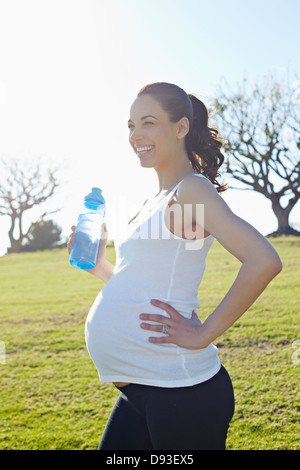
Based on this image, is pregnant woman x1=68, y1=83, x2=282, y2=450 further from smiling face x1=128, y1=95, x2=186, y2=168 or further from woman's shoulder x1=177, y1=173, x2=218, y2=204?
smiling face x1=128, y1=95, x2=186, y2=168

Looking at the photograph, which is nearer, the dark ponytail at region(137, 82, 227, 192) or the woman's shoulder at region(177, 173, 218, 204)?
the woman's shoulder at region(177, 173, 218, 204)

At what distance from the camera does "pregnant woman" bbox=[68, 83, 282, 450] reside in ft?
4.99

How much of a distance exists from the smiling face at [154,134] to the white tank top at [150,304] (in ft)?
0.87

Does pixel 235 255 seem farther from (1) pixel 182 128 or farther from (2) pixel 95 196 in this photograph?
(2) pixel 95 196

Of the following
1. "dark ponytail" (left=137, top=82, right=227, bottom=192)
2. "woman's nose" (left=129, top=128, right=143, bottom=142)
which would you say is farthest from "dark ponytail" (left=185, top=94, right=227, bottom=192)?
"woman's nose" (left=129, top=128, right=143, bottom=142)

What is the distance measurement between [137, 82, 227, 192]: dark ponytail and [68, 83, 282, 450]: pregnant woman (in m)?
0.26

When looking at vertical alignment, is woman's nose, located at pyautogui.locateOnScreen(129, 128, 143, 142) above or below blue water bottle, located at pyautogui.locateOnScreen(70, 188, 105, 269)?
above

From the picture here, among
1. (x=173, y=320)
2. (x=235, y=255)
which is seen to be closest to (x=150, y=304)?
(x=173, y=320)

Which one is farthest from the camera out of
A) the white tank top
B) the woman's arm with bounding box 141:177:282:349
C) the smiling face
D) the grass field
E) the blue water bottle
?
the grass field

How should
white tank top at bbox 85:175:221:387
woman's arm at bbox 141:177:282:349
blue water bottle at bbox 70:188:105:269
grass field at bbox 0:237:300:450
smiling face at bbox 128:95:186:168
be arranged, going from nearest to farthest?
woman's arm at bbox 141:177:282:349, white tank top at bbox 85:175:221:387, smiling face at bbox 128:95:186:168, blue water bottle at bbox 70:188:105:269, grass field at bbox 0:237:300:450

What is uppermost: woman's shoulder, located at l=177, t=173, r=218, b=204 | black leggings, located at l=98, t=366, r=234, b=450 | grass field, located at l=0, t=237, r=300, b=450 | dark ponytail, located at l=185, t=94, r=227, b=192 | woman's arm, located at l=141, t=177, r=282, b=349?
dark ponytail, located at l=185, t=94, r=227, b=192

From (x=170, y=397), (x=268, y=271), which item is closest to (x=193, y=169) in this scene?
(x=268, y=271)

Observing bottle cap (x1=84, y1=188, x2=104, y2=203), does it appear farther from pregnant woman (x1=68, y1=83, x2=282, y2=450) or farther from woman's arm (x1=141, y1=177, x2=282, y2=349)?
woman's arm (x1=141, y1=177, x2=282, y2=349)

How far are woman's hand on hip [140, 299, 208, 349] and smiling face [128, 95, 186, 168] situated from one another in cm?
64
